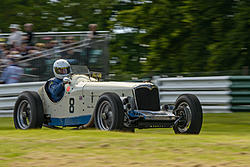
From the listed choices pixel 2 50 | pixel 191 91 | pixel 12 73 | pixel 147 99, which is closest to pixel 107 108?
pixel 147 99

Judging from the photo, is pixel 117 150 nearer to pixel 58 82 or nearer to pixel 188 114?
pixel 188 114

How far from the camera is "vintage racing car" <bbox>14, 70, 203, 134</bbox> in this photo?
31.1 feet

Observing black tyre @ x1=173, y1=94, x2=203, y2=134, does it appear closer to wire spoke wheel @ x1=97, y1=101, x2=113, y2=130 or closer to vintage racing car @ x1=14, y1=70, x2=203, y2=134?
vintage racing car @ x1=14, y1=70, x2=203, y2=134

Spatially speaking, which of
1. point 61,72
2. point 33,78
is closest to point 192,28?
point 33,78

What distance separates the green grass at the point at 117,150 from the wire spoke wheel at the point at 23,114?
8.96 ft

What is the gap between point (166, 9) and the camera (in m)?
18.2

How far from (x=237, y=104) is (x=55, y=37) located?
17.4ft

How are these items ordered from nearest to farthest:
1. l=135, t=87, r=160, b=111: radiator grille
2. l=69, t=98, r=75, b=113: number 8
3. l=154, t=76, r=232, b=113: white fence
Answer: l=135, t=87, r=160, b=111: radiator grille, l=69, t=98, r=75, b=113: number 8, l=154, t=76, r=232, b=113: white fence

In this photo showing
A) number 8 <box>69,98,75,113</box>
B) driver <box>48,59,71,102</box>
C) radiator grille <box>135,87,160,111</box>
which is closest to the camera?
radiator grille <box>135,87,160,111</box>

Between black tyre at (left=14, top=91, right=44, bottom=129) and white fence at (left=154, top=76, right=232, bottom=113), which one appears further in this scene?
white fence at (left=154, top=76, right=232, bottom=113)

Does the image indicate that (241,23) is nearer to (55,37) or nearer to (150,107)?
(55,37)

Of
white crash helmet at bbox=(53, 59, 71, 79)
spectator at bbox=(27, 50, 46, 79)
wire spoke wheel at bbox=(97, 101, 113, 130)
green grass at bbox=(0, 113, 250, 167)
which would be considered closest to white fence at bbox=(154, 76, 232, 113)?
spectator at bbox=(27, 50, 46, 79)

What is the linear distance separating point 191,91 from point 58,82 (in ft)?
14.2

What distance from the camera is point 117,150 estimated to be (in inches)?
267
